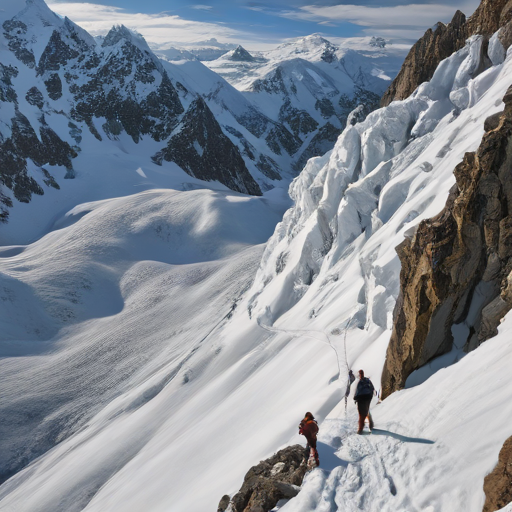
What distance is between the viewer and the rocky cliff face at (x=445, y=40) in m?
26.5

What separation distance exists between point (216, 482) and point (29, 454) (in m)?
23.8

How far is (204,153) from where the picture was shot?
401 ft

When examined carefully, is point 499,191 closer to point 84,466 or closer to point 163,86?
point 84,466

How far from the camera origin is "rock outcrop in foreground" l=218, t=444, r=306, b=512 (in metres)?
11.3

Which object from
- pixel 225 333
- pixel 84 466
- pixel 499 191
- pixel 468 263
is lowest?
pixel 84 466

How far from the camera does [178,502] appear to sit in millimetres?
18438

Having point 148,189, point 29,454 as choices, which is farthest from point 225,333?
point 148,189

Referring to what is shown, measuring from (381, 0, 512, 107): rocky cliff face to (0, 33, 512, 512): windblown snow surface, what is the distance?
5.63 feet

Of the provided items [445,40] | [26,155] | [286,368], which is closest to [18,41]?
[26,155]

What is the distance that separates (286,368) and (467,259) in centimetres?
1262

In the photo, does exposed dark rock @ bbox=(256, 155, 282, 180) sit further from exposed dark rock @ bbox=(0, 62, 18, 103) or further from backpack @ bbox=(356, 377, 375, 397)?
backpack @ bbox=(356, 377, 375, 397)

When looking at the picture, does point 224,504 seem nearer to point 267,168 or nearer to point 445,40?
point 445,40

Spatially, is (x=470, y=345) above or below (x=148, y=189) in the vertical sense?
above

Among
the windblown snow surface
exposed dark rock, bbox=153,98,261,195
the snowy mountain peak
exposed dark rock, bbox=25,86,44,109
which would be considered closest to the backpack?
the windblown snow surface
